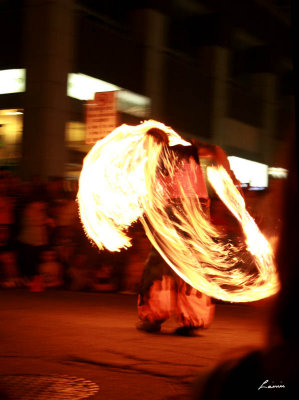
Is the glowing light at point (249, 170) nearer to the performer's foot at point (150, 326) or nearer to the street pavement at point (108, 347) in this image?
the street pavement at point (108, 347)

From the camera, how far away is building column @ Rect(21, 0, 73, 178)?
1605 cm

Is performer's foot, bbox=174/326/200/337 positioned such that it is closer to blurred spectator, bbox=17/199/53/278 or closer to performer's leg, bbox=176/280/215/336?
performer's leg, bbox=176/280/215/336

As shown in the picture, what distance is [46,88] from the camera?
1605 cm

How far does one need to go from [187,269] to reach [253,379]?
17.9 feet

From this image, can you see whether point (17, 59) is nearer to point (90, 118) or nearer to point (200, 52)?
point (90, 118)

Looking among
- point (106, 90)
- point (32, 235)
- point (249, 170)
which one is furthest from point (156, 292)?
point (249, 170)

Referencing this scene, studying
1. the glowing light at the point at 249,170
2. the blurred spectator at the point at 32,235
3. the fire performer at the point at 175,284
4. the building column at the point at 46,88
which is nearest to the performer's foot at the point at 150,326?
the fire performer at the point at 175,284

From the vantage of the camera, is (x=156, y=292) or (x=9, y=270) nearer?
(x=156, y=292)

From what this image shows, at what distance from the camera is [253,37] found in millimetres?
26625

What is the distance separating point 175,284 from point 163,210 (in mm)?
775

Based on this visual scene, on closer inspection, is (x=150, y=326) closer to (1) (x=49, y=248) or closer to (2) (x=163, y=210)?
(2) (x=163, y=210)

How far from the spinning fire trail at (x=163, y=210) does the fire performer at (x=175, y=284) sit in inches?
1.4

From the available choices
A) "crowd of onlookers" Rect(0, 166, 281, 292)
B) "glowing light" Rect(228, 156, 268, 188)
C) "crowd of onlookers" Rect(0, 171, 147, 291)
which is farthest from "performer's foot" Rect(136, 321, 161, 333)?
"glowing light" Rect(228, 156, 268, 188)

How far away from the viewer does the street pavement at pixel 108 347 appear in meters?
5.36
